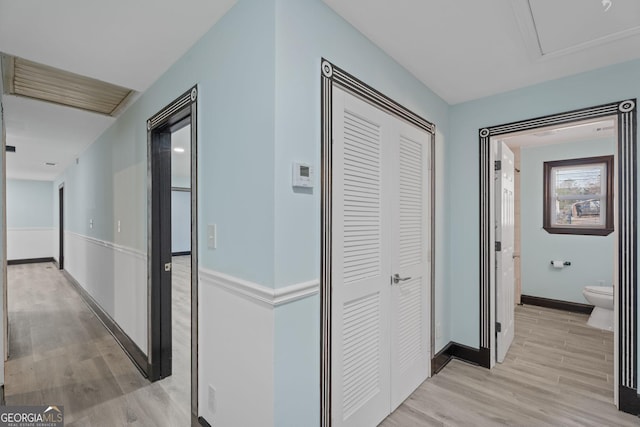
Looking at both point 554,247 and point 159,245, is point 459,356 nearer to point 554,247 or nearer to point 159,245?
point 554,247

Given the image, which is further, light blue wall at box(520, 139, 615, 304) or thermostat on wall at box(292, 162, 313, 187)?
light blue wall at box(520, 139, 615, 304)

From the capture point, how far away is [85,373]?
2.54m

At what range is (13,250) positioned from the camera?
7.93 m

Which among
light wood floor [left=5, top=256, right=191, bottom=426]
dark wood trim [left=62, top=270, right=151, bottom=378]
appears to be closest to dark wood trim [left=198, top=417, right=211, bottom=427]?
light wood floor [left=5, top=256, right=191, bottom=426]

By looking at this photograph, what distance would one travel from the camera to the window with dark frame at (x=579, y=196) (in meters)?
3.95

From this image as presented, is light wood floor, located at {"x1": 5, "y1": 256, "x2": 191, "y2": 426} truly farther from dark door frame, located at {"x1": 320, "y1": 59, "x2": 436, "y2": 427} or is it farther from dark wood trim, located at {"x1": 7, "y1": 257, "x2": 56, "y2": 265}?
dark wood trim, located at {"x1": 7, "y1": 257, "x2": 56, "y2": 265}

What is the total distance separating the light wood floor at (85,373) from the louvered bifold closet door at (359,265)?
1.15m

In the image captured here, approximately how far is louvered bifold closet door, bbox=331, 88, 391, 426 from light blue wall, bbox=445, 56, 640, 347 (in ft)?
3.93

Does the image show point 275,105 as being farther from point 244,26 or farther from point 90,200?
point 90,200

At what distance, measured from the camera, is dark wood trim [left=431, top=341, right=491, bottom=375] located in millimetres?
2579

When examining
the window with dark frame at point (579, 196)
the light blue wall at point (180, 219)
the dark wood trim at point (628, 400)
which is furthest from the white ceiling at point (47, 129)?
the window with dark frame at point (579, 196)

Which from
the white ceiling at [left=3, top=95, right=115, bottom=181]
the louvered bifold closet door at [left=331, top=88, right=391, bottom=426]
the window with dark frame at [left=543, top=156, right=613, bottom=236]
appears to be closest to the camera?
the louvered bifold closet door at [left=331, top=88, right=391, bottom=426]

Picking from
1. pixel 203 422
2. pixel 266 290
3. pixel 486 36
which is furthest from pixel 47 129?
pixel 486 36

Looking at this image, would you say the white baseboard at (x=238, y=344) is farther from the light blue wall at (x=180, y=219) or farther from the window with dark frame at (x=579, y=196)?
the light blue wall at (x=180, y=219)
